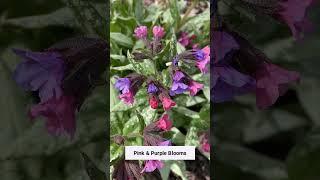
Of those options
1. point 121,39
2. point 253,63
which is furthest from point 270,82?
point 121,39

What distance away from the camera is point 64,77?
1.08 meters

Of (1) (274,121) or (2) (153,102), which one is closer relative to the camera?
(1) (274,121)

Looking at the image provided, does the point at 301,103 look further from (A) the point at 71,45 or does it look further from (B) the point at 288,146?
(A) the point at 71,45

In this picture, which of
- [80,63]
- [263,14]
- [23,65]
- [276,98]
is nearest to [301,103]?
[276,98]

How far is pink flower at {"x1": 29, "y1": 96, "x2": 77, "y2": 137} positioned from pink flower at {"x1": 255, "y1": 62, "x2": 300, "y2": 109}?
1.27 ft

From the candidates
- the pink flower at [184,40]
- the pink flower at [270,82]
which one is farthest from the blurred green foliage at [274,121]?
the pink flower at [184,40]

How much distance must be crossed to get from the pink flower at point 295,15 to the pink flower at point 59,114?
0.47 metres

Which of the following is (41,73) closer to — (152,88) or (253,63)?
(152,88)

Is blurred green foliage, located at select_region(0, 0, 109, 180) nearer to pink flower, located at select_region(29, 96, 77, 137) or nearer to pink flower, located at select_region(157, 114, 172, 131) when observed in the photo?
pink flower, located at select_region(29, 96, 77, 137)

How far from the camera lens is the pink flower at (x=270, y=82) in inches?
41.9

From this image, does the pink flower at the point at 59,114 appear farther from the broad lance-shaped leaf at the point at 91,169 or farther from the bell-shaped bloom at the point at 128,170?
the bell-shaped bloom at the point at 128,170

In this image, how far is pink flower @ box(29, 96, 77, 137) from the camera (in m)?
1.08

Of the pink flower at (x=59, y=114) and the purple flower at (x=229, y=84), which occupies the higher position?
the purple flower at (x=229, y=84)

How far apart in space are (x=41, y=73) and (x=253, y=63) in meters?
0.44
